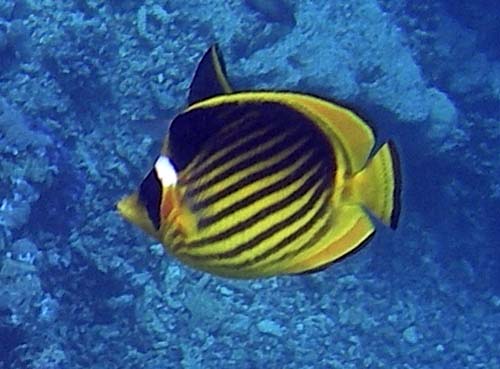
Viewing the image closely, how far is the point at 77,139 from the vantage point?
20.2ft

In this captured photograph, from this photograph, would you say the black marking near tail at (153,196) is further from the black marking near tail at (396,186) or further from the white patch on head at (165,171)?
the black marking near tail at (396,186)

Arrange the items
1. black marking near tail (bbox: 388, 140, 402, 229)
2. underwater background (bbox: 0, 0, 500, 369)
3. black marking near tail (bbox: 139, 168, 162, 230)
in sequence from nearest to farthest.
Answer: black marking near tail (bbox: 388, 140, 402, 229) < black marking near tail (bbox: 139, 168, 162, 230) < underwater background (bbox: 0, 0, 500, 369)

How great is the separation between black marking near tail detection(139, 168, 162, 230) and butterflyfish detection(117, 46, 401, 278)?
0.01 meters

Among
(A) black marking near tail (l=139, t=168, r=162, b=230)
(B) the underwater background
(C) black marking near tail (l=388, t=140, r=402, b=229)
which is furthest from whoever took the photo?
(B) the underwater background

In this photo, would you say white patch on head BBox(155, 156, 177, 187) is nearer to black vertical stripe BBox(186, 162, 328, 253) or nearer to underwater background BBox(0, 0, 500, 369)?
black vertical stripe BBox(186, 162, 328, 253)

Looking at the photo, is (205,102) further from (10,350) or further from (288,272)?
(10,350)

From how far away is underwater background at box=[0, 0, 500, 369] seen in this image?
5.20 m

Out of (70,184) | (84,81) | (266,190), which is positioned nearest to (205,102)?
(266,190)

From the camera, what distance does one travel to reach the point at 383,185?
3.64 ft

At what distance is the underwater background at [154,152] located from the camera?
17.0 feet

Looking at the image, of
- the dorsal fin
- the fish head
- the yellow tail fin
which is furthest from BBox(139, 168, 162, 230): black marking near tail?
the yellow tail fin

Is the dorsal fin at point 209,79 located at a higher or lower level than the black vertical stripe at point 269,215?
higher

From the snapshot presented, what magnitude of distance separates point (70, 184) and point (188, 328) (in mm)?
1365

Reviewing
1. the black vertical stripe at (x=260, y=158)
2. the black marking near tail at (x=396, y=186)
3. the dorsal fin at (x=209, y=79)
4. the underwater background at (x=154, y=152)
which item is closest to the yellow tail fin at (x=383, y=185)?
the black marking near tail at (x=396, y=186)
